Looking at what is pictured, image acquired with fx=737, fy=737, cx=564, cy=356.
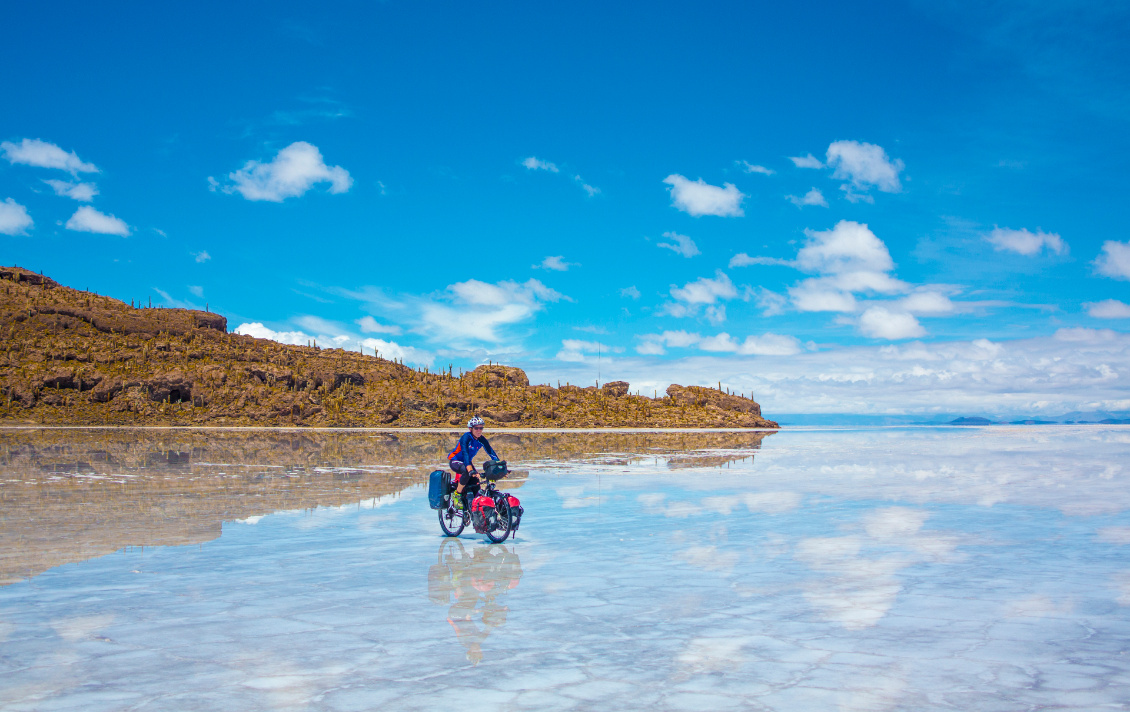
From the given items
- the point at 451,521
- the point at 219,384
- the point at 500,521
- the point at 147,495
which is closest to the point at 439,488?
the point at 451,521

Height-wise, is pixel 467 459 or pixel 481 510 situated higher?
pixel 467 459

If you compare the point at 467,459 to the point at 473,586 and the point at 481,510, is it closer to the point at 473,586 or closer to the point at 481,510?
the point at 481,510

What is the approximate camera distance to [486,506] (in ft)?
39.2

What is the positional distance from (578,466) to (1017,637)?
76.5 ft

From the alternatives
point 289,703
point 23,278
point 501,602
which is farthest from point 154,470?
point 23,278

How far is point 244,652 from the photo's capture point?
612 cm

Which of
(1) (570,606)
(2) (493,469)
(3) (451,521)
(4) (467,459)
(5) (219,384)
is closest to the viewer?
(1) (570,606)

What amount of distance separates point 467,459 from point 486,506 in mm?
822

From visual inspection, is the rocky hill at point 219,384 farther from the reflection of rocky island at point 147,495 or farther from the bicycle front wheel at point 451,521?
the bicycle front wheel at point 451,521

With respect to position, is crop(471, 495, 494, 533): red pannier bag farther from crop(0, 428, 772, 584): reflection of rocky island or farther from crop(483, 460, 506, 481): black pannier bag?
crop(0, 428, 772, 584): reflection of rocky island

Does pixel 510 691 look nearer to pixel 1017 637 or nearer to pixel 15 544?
pixel 1017 637

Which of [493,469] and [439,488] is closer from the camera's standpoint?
[493,469]

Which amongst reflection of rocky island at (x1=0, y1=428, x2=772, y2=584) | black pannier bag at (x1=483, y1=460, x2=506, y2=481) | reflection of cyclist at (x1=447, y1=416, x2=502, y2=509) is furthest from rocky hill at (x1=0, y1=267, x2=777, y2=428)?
black pannier bag at (x1=483, y1=460, x2=506, y2=481)

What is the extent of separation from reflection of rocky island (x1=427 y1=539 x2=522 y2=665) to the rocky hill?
97835mm
